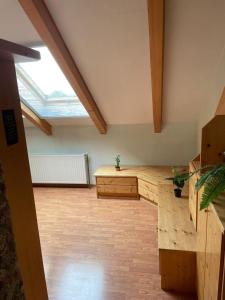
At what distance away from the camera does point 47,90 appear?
3.50 meters

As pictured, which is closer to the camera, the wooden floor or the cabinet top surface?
the wooden floor

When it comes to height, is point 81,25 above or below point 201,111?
above

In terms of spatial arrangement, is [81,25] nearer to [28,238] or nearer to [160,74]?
[160,74]

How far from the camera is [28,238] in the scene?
109cm

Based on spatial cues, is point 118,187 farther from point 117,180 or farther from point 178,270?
point 178,270

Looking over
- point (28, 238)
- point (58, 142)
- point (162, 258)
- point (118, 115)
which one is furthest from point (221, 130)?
point (58, 142)

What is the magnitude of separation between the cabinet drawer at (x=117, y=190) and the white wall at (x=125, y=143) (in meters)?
0.60

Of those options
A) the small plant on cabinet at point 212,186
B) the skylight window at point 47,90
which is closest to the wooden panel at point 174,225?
the small plant on cabinet at point 212,186

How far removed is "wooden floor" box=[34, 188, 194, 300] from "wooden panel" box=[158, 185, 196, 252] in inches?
16.2

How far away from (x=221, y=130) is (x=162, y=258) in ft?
3.80

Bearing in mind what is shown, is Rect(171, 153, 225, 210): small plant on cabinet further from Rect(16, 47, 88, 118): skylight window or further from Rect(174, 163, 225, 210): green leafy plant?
Rect(16, 47, 88, 118): skylight window

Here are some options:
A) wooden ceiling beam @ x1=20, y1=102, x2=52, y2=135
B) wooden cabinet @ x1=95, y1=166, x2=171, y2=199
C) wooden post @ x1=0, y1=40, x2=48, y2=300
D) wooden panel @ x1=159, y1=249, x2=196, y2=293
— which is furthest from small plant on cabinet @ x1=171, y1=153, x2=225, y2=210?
wooden ceiling beam @ x1=20, y1=102, x2=52, y2=135

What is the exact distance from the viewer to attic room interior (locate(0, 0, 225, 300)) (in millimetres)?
1065

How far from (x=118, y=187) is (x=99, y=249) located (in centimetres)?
136
